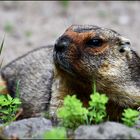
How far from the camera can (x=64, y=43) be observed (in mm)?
6707

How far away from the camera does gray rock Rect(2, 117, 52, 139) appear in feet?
16.5

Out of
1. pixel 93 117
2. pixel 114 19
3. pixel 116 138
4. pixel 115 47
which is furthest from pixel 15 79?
pixel 114 19

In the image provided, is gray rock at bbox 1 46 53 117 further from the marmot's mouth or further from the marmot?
the marmot's mouth

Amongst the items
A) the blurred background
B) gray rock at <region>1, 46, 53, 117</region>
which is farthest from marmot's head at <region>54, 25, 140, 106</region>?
the blurred background

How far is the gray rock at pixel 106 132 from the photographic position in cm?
477

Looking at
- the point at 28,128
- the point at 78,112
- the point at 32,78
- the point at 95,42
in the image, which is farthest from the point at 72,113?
the point at 32,78

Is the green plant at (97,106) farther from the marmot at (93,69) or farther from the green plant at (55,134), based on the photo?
the marmot at (93,69)

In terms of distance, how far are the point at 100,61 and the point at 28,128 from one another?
6.77 feet

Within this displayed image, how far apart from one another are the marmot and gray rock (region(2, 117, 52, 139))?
5.04 feet

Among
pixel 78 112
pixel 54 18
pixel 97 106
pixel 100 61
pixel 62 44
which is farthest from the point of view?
pixel 54 18

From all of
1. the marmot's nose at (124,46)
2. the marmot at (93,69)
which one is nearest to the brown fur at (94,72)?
the marmot at (93,69)

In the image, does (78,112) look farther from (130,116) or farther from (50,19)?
(50,19)

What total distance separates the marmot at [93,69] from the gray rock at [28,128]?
1535mm

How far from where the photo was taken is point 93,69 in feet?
22.5
